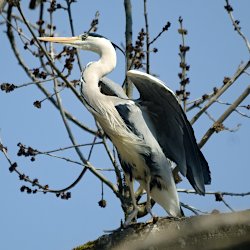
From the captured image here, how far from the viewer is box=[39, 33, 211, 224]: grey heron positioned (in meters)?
4.48

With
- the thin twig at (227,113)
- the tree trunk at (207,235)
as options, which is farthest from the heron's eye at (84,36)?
the tree trunk at (207,235)

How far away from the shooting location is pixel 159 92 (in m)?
4.43

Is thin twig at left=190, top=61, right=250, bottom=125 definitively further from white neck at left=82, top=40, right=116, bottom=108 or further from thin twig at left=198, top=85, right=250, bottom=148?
white neck at left=82, top=40, right=116, bottom=108

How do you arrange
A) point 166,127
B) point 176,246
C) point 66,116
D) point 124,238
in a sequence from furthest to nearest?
1. point 66,116
2. point 166,127
3. point 124,238
4. point 176,246

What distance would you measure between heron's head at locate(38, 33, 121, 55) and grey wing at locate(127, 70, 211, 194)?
539mm

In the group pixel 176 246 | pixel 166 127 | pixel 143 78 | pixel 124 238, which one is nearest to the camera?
pixel 176 246

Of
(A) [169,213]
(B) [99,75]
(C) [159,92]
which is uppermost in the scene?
(B) [99,75]

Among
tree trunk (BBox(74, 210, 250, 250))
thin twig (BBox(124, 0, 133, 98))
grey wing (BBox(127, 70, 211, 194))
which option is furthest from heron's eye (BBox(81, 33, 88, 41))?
tree trunk (BBox(74, 210, 250, 250))

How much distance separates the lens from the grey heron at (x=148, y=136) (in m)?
4.48

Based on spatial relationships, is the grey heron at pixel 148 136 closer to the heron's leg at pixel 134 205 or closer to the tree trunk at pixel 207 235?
the heron's leg at pixel 134 205

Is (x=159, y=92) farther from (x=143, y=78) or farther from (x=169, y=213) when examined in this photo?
(x=169, y=213)

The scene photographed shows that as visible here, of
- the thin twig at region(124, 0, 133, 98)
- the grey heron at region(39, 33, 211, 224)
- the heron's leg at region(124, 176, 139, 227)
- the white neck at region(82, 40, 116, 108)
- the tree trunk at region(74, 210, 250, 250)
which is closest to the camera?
the tree trunk at region(74, 210, 250, 250)

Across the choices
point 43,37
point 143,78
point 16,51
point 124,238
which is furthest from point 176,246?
point 16,51

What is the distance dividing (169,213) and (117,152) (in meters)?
0.58
